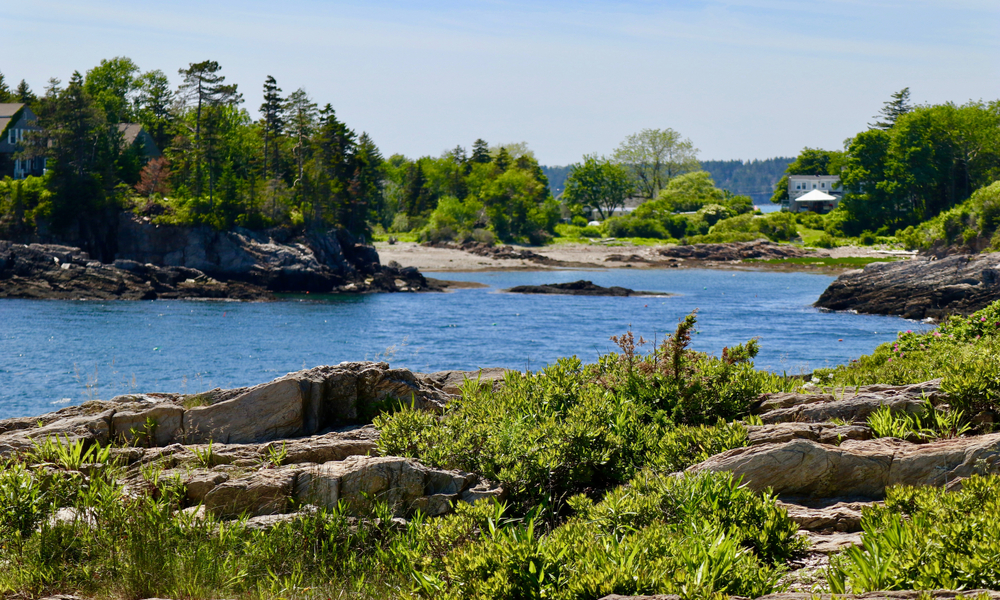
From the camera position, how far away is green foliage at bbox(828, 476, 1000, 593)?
422 centimetres

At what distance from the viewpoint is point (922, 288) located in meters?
51.4

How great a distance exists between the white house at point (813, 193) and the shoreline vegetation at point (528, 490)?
125m

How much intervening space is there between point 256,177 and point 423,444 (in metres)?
72.0

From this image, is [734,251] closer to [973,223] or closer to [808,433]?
[973,223]

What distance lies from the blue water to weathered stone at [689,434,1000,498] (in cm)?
1526

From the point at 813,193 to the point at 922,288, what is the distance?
7938cm

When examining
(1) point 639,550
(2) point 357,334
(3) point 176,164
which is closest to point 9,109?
(3) point 176,164

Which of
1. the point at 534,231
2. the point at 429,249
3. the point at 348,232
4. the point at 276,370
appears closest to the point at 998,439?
the point at 276,370

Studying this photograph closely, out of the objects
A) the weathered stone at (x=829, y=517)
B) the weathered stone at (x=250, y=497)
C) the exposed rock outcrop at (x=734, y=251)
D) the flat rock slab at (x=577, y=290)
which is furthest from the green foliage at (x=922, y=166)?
the weathered stone at (x=250, y=497)

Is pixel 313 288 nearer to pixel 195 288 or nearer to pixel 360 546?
pixel 195 288

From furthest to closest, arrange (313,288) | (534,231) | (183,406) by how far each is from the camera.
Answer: (534,231)
(313,288)
(183,406)

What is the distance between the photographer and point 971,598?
154 inches

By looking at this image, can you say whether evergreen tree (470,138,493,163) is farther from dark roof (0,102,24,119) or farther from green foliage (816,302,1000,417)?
green foliage (816,302,1000,417)

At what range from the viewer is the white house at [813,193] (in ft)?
407
